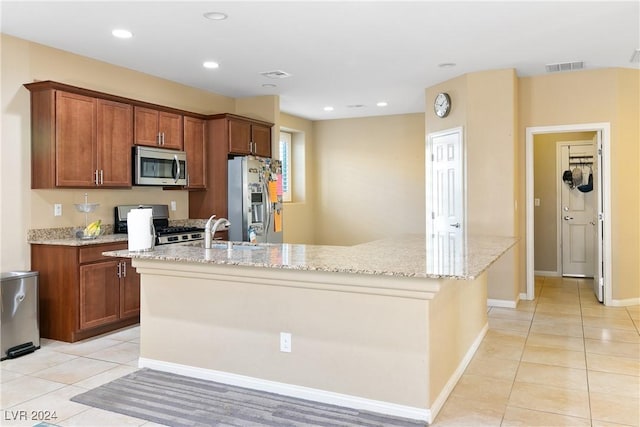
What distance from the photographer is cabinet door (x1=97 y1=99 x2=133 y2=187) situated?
178 inches

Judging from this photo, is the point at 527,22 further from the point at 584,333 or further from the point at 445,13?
the point at 584,333

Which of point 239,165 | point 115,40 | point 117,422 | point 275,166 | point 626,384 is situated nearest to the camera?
point 117,422

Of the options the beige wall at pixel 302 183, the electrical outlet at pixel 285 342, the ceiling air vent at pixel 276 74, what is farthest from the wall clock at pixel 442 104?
the electrical outlet at pixel 285 342

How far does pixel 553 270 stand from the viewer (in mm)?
7496

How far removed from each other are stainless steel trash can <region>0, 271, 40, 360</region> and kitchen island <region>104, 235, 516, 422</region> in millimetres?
1123

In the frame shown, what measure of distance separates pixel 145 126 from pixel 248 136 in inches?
59.0

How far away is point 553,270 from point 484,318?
12.8 feet

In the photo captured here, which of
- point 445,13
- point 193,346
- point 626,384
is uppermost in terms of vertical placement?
point 445,13

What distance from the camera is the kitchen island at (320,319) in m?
2.58

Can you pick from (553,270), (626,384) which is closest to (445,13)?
(626,384)

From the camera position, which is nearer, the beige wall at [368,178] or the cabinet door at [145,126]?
the cabinet door at [145,126]

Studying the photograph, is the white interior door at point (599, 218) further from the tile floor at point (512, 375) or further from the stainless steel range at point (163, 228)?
the stainless steel range at point (163, 228)

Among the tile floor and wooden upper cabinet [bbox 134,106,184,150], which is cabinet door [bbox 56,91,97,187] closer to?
wooden upper cabinet [bbox 134,106,184,150]

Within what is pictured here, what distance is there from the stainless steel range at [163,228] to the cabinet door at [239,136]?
1109 millimetres
